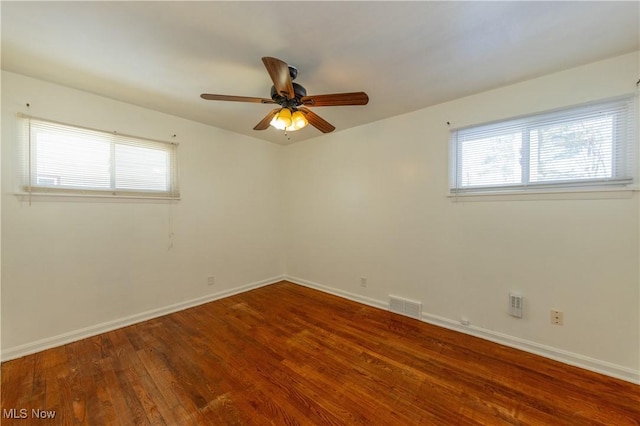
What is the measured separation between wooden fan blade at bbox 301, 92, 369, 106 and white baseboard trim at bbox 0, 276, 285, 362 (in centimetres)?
294

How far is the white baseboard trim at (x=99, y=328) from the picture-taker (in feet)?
6.89

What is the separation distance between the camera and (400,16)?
146 centimetres

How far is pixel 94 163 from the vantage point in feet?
8.23

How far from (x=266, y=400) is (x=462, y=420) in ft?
4.16

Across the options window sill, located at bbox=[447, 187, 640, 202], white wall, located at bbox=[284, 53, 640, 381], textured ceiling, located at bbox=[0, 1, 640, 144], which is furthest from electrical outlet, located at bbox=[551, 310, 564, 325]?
textured ceiling, located at bbox=[0, 1, 640, 144]

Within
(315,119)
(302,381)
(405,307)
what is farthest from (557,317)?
(315,119)

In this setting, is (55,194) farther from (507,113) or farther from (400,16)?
(507,113)

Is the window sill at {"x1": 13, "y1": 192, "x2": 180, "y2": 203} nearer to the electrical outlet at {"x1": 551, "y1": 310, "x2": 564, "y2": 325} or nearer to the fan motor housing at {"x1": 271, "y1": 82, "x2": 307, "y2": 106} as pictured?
the fan motor housing at {"x1": 271, "y1": 82, "x2": 307, "y2": 106}

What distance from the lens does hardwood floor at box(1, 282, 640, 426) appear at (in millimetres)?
1523

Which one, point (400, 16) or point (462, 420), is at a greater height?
point (400, 16)

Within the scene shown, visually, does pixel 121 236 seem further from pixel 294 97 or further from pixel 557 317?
pixel 557 317

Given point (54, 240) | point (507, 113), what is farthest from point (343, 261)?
point (54, 240)

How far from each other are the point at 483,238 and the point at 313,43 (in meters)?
2.38
